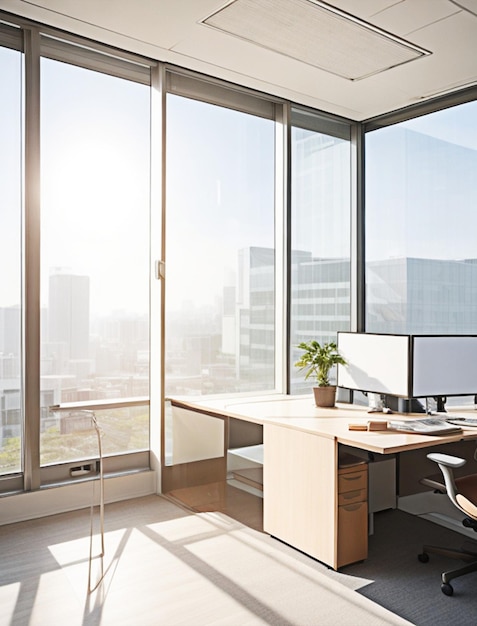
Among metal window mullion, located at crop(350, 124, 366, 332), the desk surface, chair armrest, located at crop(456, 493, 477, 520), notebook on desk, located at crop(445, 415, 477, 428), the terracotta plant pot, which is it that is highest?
metal window mullion, located at crop(350, 124, 366, 332)

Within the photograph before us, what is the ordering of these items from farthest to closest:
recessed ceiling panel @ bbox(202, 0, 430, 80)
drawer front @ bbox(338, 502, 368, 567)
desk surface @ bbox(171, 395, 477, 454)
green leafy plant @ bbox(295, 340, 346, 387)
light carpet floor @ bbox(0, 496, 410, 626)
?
green leafy plant @ bbox(295, 340, 346, 387) < recessed ceiling panel @ bbox(202, 0, 430, 80) < drawer front @ bbox(338, 502, 368, 567) < desk surface @ bbox(171, 395, 477, 454) < light carpet floor @ bbox(0, 496, 410, 626)

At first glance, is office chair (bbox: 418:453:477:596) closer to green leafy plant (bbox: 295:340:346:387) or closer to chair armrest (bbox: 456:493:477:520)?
chair armrest (bbox: 456:493:477:520)

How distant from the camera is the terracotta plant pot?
3.51 metres

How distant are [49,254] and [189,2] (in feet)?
5.20

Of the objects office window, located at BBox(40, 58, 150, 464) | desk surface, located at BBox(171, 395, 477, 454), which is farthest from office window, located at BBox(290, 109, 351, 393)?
office window, located at BBox(40, 58, 150, 464)

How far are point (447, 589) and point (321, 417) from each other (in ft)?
3.34

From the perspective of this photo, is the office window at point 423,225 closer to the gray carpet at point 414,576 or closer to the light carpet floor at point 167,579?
the gray carpet at point 414,576

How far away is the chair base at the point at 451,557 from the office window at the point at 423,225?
62.9 inches

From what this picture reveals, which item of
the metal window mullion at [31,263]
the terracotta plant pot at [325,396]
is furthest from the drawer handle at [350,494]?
the metal window mullion at [31,263]

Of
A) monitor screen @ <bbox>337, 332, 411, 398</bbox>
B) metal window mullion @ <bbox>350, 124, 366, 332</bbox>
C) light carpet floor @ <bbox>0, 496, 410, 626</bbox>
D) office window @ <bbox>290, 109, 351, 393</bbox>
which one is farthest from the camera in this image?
metal window mullion @ <bbox>350, 124, 366, 332</bbox>

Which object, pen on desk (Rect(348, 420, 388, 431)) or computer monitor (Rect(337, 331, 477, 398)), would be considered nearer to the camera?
pen on desk (Rect(348, 420, 388, 431))

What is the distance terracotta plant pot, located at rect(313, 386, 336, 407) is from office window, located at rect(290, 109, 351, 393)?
2.43ft

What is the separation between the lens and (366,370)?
3.52 m

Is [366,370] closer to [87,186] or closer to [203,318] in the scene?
[203,318]
